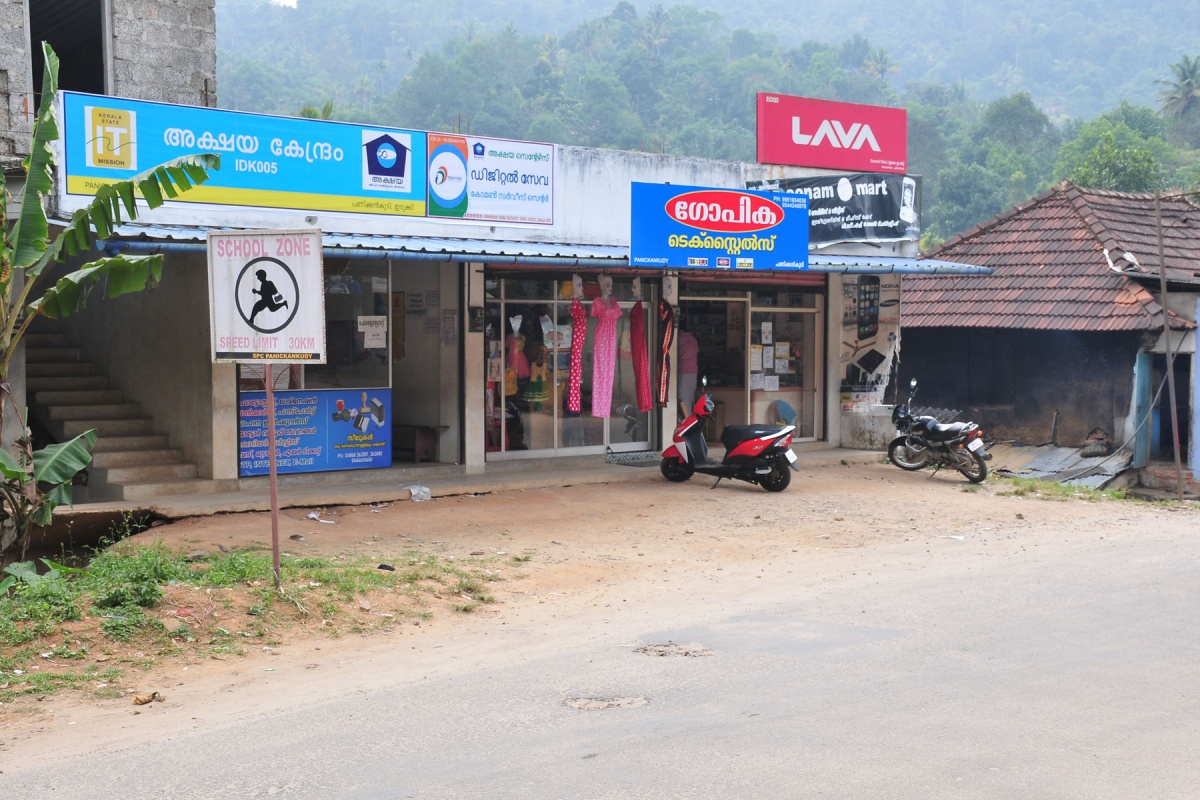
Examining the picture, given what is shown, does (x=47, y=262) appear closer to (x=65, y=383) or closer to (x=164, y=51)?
(x=65, y=383)

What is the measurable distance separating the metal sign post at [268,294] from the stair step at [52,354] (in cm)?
763

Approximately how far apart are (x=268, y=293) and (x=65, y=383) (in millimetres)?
7387

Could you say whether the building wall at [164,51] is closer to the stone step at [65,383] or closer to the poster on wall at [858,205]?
the stone step at [65,383]

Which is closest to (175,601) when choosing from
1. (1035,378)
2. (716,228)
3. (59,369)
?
(59,369)

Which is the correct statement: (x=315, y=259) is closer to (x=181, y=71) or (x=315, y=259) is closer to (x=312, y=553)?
(x=312, y=553)

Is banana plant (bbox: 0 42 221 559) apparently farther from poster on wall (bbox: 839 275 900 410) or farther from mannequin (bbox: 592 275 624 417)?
poster on wall (bbox: 839 275 900 410)

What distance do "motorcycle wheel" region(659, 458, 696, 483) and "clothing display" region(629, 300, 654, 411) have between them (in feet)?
3.83

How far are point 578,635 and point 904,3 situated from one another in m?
202

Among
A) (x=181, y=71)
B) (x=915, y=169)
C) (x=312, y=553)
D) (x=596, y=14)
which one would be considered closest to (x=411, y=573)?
(x=312, y=553)

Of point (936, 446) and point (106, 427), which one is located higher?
point (106, 427)

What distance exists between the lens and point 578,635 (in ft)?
28.1

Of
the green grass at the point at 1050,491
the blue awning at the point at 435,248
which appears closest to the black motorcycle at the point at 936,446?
the green grass at the point at 1050,491

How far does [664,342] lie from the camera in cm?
1702

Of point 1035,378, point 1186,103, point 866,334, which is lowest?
point 1035,378
